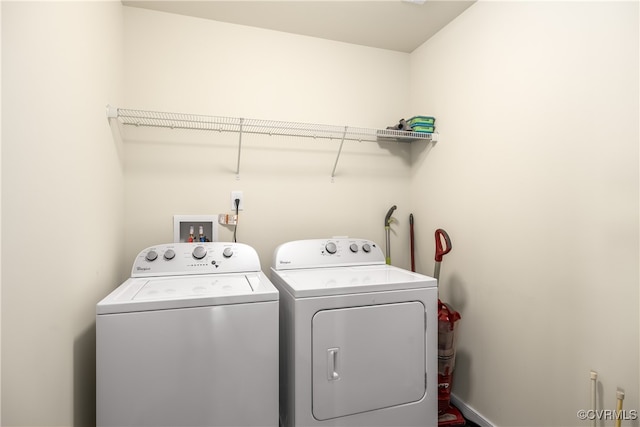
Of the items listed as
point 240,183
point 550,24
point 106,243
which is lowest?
point 106,243

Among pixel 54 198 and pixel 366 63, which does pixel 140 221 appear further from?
pixel 366 63

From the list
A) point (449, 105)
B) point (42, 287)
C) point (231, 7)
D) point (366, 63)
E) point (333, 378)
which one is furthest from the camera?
point (366, 63)

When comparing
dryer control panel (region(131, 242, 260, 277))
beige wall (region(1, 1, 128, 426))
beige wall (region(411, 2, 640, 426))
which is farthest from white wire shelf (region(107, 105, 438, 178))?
dryer control panel (region(131, 242, 260, 277))

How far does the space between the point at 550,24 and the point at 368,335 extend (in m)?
1.73

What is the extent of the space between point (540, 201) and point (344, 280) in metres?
1.05

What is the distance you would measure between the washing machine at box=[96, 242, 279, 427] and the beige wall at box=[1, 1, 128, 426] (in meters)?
0.15

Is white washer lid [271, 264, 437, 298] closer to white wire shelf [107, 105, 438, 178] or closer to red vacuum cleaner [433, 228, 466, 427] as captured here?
red vacuum cleaner [433, 228, 466, 427]

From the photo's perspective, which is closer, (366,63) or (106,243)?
(106,243)

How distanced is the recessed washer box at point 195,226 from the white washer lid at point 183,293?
1.32 feet

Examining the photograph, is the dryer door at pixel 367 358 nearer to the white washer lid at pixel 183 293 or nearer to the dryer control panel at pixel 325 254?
the white washer lid at pixel 183 293

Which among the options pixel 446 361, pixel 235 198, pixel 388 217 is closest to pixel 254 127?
pixel 235 198

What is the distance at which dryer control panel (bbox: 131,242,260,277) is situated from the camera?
1767 millimetres

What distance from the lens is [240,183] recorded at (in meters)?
2.20

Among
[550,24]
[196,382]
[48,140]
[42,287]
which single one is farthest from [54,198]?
[550,24]
